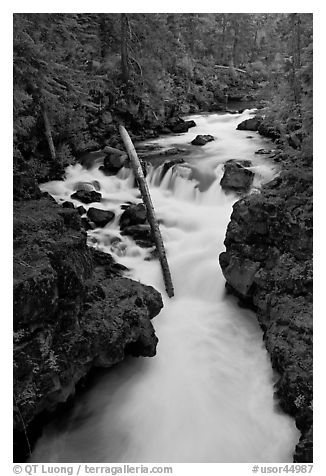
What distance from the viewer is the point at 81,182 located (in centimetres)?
1135

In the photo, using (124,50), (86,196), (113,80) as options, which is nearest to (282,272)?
(86,196)

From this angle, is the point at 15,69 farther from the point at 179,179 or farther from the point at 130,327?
the point at 179,179

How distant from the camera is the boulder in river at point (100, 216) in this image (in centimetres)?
939

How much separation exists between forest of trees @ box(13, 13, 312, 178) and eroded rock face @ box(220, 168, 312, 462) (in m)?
0.98

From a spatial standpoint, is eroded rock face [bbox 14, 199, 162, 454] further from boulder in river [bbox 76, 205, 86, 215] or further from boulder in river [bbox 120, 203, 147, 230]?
boulder in river [bbox 76, 205, 86, 215]

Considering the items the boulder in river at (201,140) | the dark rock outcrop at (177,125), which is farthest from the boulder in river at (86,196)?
the dark rock outcrop at (177,125)

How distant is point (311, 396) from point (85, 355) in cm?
299

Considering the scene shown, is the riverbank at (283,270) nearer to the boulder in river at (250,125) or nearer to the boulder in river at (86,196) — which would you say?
the boulder in river at (86,196)

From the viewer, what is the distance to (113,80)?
1453 cm

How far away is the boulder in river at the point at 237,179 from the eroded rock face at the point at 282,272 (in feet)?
9.93

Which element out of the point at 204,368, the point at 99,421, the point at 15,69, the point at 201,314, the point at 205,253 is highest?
the point at 15,69

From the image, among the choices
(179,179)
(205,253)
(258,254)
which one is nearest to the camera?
(258,254)

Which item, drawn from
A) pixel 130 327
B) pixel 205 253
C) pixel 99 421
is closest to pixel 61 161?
pixel 205 253

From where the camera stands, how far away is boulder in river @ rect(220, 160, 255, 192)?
10.1m
